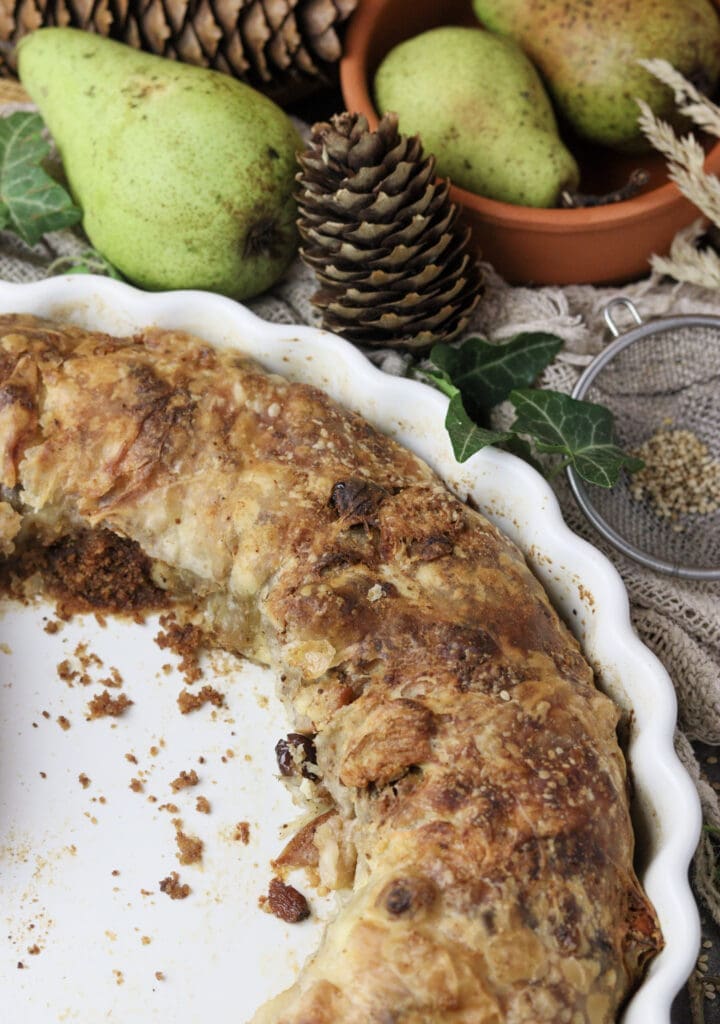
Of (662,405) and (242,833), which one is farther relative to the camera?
(662,405)

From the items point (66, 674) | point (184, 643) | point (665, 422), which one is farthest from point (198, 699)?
point (665, 422)

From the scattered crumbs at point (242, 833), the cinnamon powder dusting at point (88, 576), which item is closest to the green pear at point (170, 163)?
the cinnamon powder dusting at point (88, 576)

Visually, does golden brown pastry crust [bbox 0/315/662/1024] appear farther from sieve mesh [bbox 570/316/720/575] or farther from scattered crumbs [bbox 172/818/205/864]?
sieve mesh [bbox 570/316/720/575]

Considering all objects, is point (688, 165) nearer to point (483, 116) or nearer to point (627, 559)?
point (483, 116)

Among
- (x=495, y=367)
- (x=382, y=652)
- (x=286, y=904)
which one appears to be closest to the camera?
(x=382, y=652)

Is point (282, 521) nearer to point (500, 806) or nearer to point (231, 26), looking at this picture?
point (500, 806)

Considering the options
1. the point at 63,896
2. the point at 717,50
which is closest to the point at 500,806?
the point at 63,896

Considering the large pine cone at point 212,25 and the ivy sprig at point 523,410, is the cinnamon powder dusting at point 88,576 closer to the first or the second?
the ivy sprig at point 523,410

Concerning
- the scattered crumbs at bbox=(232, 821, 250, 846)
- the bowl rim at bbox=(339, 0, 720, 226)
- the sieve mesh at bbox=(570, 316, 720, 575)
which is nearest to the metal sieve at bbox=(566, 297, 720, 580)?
the sieve mesh at bbox=(570, 316, 720, 575)

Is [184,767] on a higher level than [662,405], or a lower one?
lower
